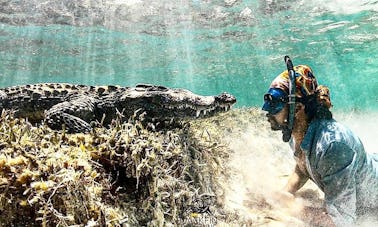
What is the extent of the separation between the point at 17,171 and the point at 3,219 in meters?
0.30

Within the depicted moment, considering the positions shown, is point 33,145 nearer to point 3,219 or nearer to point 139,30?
point 3,219

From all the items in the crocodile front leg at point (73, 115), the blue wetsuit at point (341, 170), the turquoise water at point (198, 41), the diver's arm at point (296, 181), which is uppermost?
the turquoise water at point (198, 41)

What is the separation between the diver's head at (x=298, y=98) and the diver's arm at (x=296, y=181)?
94 centimetres

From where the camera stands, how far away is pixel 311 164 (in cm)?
388

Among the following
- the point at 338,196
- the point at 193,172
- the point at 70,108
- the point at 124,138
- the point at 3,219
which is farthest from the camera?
the point at 70,108

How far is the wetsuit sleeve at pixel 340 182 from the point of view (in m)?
3.43

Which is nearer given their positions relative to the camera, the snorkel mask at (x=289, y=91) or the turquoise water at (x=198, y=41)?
the snorkel mask at (x=289, y=91)

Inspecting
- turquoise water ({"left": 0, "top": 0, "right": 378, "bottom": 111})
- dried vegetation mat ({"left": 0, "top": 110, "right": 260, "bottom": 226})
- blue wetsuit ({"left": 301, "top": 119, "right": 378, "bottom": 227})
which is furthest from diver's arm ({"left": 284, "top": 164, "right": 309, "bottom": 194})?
turquoise water ({"left": 0, "top": 0, "right": 378, "bottom": 111})

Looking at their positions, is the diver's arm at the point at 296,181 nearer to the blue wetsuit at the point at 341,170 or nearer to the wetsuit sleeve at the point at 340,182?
the blue wetsuit at the point at 341,170

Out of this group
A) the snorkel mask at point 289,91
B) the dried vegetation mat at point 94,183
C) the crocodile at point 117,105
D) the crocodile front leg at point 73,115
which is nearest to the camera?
the dried vegetation mat at point 94,183

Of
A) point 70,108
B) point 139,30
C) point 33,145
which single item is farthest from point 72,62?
point 33,145

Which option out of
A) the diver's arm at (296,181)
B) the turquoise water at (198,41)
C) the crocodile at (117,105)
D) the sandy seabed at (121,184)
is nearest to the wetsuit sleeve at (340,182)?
the sandy seabed at (121,184)

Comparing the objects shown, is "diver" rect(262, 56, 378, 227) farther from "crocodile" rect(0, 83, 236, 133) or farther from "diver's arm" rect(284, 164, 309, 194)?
"crocodile" rect(0, 83, 236, 133)

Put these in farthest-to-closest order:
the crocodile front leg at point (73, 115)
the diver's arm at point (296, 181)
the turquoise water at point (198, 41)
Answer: the turquoise water at point (198, 41) → the diver's arm at point (296, 181) → the crocodile front leg at point (73, 115)
